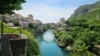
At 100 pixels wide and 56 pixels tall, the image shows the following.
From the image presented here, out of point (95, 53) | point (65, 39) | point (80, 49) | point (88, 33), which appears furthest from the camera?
point (65, 39)

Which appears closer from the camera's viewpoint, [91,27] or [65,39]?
[91,27]

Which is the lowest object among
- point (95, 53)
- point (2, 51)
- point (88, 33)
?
point (95, 53)

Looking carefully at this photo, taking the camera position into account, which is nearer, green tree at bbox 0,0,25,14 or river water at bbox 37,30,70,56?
green tree at bbox 0,0,25,14

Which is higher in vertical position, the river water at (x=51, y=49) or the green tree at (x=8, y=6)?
the green tree at (x=8, y=6)

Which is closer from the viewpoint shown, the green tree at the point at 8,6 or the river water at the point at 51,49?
the green tree at the point at 8,6

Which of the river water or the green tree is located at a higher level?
the green tree

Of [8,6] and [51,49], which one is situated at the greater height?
[8,6]

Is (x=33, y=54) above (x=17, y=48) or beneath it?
beneath

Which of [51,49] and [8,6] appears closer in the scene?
[8,6]

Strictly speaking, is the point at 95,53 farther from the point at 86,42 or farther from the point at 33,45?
the point at 33,45

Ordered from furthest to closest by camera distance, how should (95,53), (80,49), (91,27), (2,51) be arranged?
1. (91,27)
2. (95,53)
3. (80,49)
4. (2,51)

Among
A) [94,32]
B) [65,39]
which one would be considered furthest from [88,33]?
[65,39]
